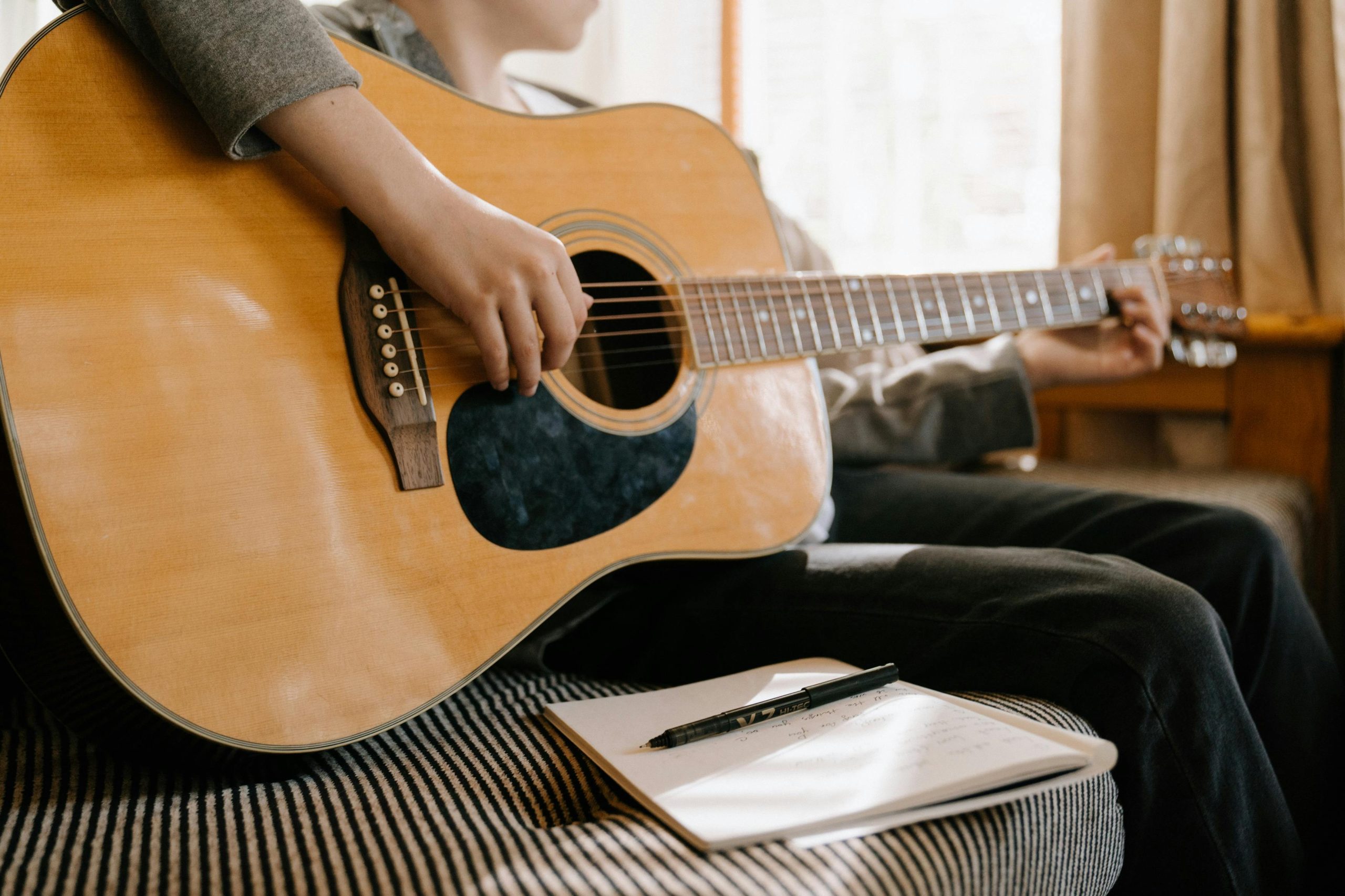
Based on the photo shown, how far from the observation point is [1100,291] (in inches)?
50.0

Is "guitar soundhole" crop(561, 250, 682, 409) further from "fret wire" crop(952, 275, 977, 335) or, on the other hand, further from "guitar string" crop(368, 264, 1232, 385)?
"fret wire" crop(952, 275, 977, 335)

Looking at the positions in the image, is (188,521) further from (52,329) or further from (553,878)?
(553,878)

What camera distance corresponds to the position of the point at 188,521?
58cm

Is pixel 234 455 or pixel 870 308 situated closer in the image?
pixel 234 455

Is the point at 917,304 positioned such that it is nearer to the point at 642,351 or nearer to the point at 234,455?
the point at 642,351

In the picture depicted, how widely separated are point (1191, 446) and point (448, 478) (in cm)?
144

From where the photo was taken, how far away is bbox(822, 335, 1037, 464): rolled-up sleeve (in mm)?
1209

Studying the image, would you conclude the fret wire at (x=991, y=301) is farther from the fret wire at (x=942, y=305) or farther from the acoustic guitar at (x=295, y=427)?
the acoustic guitar at (x=295, y=427)

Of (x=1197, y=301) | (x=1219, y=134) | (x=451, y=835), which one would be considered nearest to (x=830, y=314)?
(x=451, y=835)

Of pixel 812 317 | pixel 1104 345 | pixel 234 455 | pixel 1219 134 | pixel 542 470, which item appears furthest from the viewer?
pixel 1219 134

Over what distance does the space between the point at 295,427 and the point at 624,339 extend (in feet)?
1.06

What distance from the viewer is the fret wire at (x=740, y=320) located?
0.89m

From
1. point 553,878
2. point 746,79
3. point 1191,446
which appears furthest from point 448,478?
point 746,79

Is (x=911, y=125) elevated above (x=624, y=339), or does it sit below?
above
